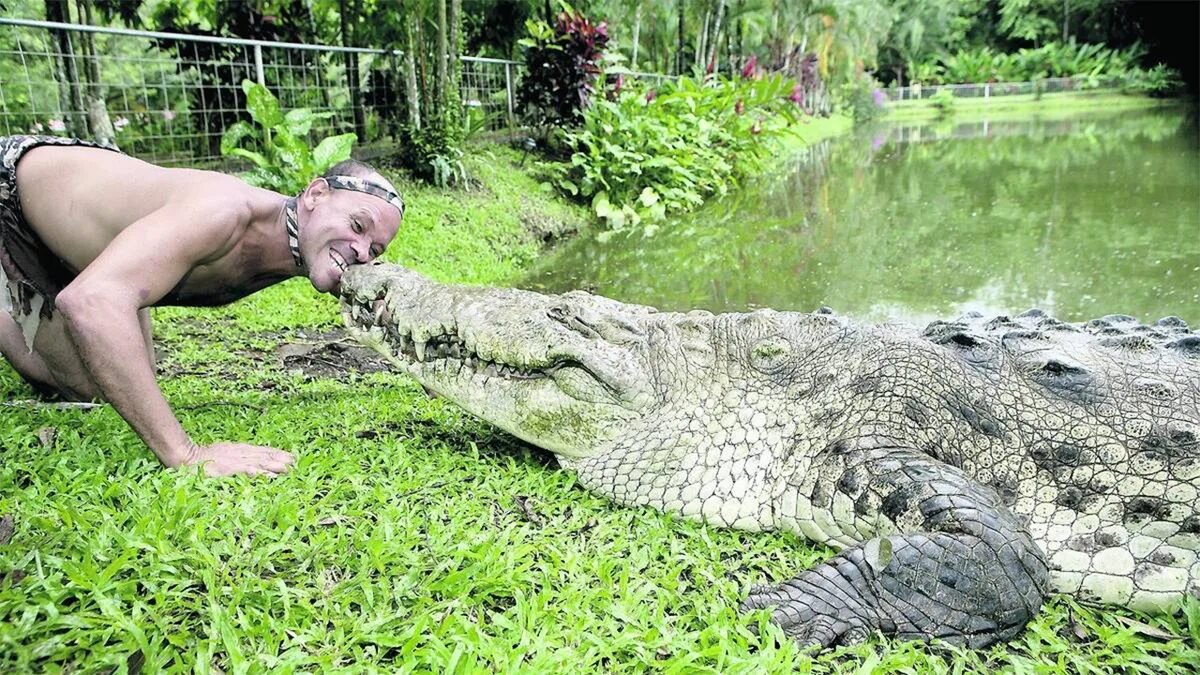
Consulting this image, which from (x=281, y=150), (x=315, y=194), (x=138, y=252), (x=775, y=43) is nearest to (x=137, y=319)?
(x=138, y=252)

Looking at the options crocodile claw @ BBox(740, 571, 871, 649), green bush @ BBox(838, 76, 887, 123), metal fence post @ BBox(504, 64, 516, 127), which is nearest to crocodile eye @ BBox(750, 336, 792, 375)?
crocodile claw @ BBox(740, 571, 871, 649)

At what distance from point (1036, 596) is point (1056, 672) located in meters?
0.20

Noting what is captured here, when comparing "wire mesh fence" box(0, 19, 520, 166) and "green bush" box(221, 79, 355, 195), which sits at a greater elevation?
"wire mesh fence" box(0, 19, 520, 166)

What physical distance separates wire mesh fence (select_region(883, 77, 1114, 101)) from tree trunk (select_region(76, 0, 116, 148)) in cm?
5001

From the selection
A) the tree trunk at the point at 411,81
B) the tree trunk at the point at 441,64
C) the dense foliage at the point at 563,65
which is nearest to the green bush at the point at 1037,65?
the dense foliage at the point at 563,65

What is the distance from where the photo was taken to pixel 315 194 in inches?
126

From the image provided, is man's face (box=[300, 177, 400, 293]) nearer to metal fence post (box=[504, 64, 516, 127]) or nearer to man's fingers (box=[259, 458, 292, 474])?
man's fingers (box=[259, 458, 292, 474])

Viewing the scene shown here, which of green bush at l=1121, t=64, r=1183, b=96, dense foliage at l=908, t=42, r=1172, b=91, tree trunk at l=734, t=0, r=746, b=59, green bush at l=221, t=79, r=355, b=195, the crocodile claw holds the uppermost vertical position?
dense foliage at l=908, t=42, r=1172, b=91

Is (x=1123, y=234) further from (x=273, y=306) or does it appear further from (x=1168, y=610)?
(x=273, y=306)

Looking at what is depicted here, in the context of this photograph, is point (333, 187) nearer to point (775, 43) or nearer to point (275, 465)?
point (275, 465)

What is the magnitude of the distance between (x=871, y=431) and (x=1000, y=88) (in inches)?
2161

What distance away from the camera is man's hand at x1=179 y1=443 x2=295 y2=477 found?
2520 millimetres

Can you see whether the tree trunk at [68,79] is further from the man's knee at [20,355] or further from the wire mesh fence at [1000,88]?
the wire mesh fence at [1000,88]

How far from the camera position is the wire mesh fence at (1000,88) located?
151 feet
